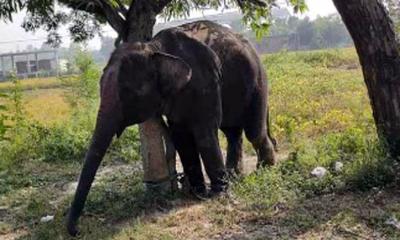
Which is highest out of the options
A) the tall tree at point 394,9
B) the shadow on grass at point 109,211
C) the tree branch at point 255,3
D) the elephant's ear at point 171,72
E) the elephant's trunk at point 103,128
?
the tree branch at point 255,3

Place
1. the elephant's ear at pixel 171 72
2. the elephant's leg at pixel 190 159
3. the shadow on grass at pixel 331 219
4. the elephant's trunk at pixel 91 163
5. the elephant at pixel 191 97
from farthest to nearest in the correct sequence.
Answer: the elephant's leg at pixel 190 159, the elephant's ear at pixel 171 72, the elephant at pixel 191 97, the elephant's trunk at pixel 91 163, the shadow on grass at pixel 331 219

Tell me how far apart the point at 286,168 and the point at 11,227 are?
3.00 metres

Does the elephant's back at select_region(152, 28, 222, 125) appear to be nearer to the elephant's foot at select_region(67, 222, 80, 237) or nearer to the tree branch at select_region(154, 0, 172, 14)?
the tree branch at select_region(154, 0, 172, 14)

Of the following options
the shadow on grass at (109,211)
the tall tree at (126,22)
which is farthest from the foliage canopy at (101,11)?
the shadow on grass at (109,211)

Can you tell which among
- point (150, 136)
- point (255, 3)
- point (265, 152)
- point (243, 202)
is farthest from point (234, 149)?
point (255, 3)

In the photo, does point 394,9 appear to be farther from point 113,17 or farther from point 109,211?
point 109,211

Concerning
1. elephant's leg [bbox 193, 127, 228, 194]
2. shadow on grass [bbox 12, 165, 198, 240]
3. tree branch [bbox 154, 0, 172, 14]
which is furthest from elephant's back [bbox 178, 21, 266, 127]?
shadow on grass [bbox 12, 165, 198, 240]

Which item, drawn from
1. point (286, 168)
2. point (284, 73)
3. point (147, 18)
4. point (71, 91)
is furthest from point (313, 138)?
point (284, 73)

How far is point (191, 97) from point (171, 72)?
0.42 metres

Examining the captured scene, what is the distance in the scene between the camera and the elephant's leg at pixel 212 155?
19.6 feet

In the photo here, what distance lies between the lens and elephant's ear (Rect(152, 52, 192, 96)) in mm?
5508

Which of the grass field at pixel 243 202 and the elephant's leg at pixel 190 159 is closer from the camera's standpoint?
→ the grass field at pixel 243 202

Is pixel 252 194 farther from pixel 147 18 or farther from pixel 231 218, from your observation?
pixel 147 18

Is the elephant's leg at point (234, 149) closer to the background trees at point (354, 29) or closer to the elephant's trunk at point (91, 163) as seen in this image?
the background trees at point (354, 29)
